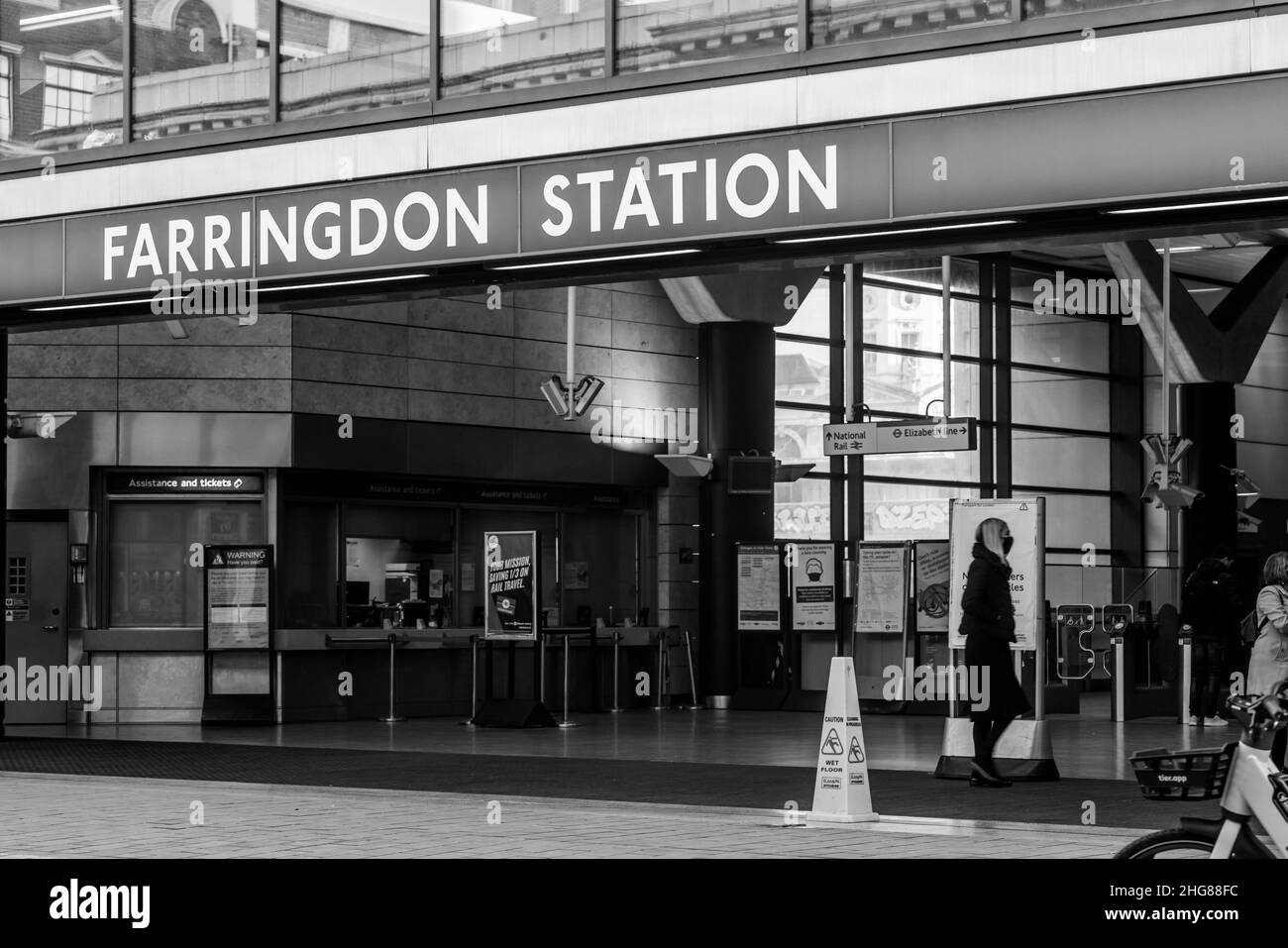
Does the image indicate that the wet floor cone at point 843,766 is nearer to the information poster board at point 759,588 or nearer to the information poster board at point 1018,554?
the information poster board at point 1018,554

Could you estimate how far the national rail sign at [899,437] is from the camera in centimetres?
2164

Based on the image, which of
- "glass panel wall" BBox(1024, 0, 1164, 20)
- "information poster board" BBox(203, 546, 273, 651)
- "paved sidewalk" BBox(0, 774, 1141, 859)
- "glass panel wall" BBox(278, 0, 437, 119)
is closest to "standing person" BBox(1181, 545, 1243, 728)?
"paved sidewalk" BBox(0, 774, 1141, 859)

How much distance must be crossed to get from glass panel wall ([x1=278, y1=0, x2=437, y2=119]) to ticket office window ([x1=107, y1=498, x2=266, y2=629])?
8.35 meters

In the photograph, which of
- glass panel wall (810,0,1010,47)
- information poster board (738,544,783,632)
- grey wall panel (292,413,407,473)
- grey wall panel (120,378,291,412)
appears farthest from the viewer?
information poster board (738,544,783,632)

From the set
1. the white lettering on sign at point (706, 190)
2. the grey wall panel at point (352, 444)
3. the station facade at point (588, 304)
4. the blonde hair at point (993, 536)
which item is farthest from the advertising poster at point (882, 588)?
the white lettering on sign at point (706, 190)

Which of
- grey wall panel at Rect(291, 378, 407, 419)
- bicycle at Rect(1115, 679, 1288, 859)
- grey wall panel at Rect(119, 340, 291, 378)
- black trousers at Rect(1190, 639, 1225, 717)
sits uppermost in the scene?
grey wall panel at Rect(119, 340, 291, 378)

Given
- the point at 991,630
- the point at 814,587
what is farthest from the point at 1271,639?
the point at 814,587

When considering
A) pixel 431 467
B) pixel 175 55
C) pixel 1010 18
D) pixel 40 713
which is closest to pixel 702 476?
pixel 431 467

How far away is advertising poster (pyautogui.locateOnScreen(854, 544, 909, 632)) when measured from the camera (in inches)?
899

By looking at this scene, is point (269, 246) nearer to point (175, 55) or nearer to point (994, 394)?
point (175, 55)

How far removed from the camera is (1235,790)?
548 centimetres

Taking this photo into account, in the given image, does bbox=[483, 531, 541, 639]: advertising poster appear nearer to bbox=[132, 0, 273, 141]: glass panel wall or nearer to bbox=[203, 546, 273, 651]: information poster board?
bbox=[203, 546, 273, 651]: information poster board

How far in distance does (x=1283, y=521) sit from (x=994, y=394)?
26.3 feet

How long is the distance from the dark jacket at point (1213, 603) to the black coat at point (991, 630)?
24.9ft
